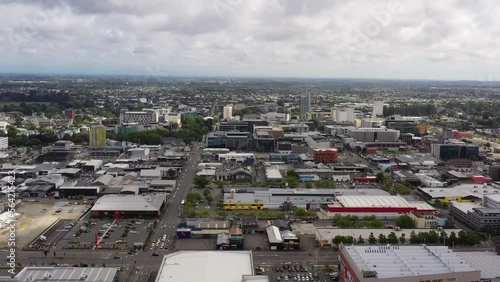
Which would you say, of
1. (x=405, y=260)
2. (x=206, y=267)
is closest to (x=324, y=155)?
(x=405, y=260)

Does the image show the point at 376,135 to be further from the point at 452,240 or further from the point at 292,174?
the point at 452,240

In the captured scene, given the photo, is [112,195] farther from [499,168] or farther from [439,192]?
[499,168]

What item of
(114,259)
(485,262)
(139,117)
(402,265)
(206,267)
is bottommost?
(114,259)

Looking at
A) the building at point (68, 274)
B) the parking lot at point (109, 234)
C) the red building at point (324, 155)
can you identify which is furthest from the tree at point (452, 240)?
the red building at point (324, 155)

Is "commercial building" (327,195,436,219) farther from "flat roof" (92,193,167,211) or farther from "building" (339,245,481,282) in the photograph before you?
"flat roof" (92,193,167,211)

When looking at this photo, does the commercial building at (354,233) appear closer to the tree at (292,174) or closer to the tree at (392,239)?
the tree at (392,239)

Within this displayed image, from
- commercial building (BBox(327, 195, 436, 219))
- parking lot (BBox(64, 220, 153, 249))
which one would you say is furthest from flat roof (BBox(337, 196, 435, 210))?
parking lot (BBox(64, 220, 153, 249))

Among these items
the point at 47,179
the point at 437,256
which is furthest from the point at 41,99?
the point at 437,256
